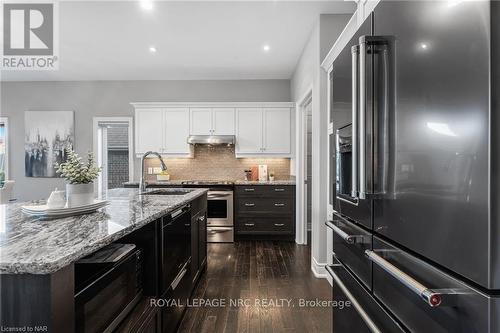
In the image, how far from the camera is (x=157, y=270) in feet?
5.13

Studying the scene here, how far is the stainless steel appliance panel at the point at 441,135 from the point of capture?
21.4 inches

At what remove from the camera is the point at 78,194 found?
4.91 ft

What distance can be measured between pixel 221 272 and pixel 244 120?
2.66 metres

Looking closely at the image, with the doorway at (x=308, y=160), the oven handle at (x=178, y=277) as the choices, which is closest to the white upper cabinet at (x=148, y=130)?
the doorway at (x=308, y=160)

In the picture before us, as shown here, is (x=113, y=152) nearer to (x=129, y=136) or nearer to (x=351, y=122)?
(x=129, y=136)

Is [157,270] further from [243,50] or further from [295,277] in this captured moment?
[243,50]

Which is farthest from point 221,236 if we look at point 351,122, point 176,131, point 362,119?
point 362,119

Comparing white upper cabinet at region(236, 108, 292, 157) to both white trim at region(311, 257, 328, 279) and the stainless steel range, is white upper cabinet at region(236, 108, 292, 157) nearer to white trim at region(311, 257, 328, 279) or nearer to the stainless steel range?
the stainless steel range

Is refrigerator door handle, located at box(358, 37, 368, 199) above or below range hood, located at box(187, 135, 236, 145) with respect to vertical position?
below

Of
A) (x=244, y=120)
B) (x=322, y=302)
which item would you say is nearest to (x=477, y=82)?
(x=322, y=302)

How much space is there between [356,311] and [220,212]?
3311mm

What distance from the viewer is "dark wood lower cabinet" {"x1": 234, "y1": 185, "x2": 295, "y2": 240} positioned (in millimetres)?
4324

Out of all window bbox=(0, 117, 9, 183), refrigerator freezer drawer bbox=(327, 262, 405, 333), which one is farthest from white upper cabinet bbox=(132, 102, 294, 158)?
refrigerator freezer drawer bbox=(327, 262, 405, 333)

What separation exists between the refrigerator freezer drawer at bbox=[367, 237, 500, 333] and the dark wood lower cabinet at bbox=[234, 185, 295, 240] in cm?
340
